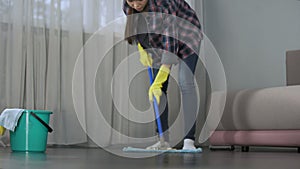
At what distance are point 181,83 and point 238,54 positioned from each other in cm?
170

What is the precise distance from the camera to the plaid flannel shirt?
2279mm

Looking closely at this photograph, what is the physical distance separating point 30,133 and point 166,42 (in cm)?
83

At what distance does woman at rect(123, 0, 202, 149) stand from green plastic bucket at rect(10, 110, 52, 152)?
585 mm

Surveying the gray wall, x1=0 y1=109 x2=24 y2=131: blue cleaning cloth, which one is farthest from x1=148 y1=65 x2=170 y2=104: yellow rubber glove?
the gray wall

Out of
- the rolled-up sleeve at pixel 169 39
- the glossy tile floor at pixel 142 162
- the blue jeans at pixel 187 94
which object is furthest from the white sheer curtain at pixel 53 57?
the glossy tile floor at pixel 142 162

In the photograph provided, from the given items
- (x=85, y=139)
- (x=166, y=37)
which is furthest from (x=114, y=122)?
(x=166, y=37)

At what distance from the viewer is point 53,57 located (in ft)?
10.3

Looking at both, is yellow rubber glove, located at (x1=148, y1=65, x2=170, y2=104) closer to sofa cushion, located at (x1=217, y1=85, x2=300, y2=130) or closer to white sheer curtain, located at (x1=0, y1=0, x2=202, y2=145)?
sofa cushion, located at (x1=217, y1=85, x2=300, y2=130)

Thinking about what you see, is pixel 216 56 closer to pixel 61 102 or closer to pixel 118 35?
pixel 118 35

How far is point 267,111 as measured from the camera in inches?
108

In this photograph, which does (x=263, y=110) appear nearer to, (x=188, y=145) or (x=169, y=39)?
(x=188, y=145)

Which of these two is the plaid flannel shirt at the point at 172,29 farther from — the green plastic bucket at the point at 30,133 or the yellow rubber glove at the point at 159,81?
the green plastic bucket at the point at 30,133

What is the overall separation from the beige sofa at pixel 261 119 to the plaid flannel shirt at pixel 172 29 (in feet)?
1.94

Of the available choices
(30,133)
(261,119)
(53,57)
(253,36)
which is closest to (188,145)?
(261,119)
